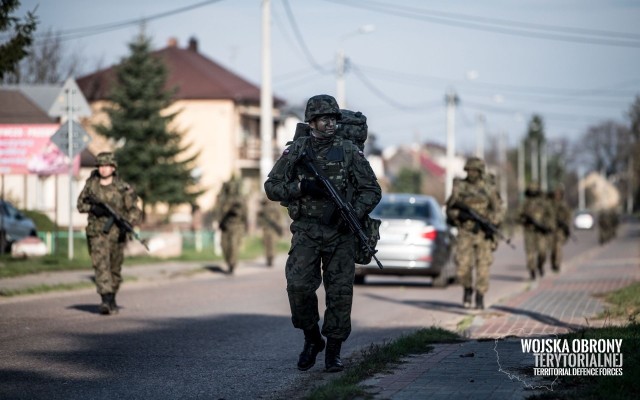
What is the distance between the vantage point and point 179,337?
10.9 metres

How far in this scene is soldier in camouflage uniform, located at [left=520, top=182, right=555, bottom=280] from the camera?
22453mm

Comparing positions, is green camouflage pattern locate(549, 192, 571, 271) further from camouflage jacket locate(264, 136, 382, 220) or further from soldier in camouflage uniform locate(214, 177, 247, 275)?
camouflage jacket locate(264, 136, 382, 220)

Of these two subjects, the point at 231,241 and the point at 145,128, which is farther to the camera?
the point at 145,128

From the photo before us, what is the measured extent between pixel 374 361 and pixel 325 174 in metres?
1.52

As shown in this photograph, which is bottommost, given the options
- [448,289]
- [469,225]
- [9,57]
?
[448,289]

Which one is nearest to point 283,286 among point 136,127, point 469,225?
point 469,225

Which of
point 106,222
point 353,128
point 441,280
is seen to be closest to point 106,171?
point 106,222

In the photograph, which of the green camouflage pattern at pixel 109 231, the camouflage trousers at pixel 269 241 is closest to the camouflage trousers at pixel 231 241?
→ the camouflage trousers at pixel 269 241

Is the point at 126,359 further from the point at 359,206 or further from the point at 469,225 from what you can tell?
the point at 469,225

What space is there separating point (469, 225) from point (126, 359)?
6385 mm

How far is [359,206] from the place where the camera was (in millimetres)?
8070

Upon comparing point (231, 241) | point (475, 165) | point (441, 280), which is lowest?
point (441, 280)

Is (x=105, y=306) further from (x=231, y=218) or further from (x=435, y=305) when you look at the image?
(x=231, y=218)

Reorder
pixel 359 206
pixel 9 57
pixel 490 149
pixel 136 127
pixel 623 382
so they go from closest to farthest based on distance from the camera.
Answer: pixel 623 382
pixel 359 206
pixel 9 57
pixel 136 127
pixel 490 149
